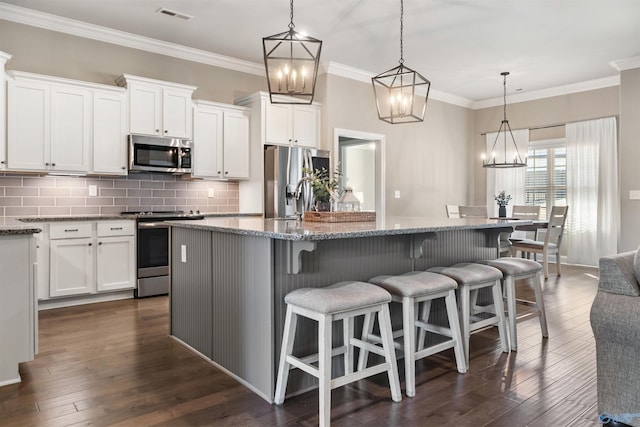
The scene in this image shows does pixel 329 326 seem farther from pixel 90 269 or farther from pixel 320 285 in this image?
pixel 90 269

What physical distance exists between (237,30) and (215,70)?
3.17 ft

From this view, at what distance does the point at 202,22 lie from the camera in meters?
4.43

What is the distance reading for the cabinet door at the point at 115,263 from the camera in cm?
424

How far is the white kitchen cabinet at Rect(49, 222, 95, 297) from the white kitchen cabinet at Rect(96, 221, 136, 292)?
8cm

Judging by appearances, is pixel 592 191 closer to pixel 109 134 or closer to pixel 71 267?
pixel 109 134

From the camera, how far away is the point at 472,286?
2.69 metres

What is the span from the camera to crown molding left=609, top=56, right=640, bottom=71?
555cm

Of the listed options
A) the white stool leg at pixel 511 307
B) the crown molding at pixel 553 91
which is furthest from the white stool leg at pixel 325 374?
the crown molding at pixel 553 91

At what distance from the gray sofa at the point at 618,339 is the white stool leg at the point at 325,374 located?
3.95 feet

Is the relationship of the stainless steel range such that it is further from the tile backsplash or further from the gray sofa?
the gray sofa

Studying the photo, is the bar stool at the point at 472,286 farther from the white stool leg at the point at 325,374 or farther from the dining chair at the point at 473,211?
the dining chair at the point at 473,211

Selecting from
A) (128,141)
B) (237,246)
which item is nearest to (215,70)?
(128,141)

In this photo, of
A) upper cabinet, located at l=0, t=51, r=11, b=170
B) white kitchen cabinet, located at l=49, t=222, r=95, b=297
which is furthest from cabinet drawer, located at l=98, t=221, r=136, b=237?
upper cabinet, located at l=0, t=51, r=11, b=170

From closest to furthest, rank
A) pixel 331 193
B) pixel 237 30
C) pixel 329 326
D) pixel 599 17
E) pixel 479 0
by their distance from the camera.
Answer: pixel 329 326
pixel 331 193
pixel 479 0
pixel 599 17
pixel 237 30
